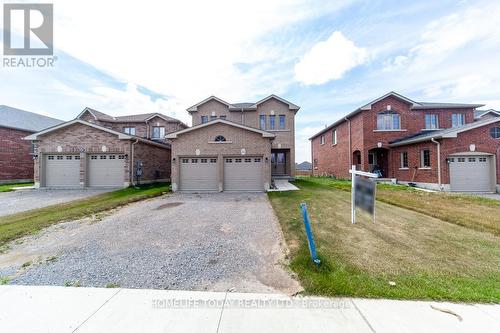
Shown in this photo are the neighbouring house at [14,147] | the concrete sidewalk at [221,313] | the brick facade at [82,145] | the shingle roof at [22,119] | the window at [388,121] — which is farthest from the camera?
the shingle roof at [22,119]

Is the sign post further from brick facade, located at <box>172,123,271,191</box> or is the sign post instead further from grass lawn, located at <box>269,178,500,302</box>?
brick facade, located at <box>172,123,271,191</box>

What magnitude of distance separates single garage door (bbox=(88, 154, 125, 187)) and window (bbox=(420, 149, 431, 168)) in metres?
21.4

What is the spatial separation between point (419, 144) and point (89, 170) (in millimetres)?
23992

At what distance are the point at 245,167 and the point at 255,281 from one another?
34.0 ft

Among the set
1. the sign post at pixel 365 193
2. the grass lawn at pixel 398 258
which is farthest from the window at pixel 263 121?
the sign post at pixel 365 193

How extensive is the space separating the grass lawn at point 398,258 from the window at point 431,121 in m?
A: 16.2

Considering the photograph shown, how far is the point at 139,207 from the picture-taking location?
8820mm

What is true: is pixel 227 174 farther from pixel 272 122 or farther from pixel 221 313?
pixel 221 313

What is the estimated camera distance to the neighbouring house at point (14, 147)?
1808cm

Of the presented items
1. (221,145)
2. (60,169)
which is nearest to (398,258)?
(221,145)

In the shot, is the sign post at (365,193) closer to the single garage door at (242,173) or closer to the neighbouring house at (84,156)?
the single garage door at (242,173)

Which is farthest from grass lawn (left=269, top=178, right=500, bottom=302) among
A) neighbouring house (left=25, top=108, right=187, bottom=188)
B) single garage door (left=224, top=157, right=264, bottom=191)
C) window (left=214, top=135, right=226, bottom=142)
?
neighbouring house (left=25, top=108, right=187, bottom=188)

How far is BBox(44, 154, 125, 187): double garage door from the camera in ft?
48.4

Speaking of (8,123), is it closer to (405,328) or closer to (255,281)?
(255,281)
